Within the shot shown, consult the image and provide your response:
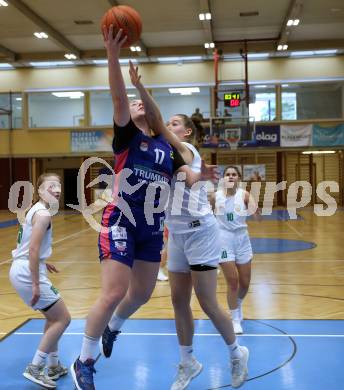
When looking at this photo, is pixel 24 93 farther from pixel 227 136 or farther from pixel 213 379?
pixel 213 379

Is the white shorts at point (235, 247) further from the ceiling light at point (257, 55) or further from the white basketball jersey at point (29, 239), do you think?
the ceiling light at point (257, 55)

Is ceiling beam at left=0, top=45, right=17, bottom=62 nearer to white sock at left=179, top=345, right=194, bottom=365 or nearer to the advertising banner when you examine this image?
the advertising banner

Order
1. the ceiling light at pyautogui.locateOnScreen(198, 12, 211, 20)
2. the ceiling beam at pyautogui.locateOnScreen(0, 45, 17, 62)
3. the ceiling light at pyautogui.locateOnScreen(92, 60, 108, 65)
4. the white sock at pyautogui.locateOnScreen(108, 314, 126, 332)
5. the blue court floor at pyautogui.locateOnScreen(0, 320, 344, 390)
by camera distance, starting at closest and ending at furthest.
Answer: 1. the white sock at pyautogui.locateOnScreen(108, 314, 126, 332)
2. the blue court floor at pyautogui.locateOnScreen(0, 320, 344, 390)
3. the ceiling light at pyautogui.locateOnScreen(198, 12, 211, 20)
4. the ceiling beam at pyautogui.locateOnScreen(0, 45, 17, 62)
5. the ceiling light at pyautogui.locateOnScreen(92, 60, 108, 65)

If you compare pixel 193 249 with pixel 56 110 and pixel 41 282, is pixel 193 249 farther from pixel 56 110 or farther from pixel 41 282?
pixel 56 110

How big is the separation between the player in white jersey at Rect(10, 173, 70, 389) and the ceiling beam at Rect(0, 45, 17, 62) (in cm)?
1907

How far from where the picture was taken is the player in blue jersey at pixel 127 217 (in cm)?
276

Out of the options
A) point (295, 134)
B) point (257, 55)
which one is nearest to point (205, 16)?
point (257, 55)

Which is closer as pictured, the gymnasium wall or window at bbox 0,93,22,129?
the gymnasium wall

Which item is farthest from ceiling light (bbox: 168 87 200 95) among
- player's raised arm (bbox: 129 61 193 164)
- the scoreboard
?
player's raised arm (bbox: 129 61 193 164)

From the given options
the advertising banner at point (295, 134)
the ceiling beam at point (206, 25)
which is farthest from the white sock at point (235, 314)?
the advertising banner at point (295, 134)

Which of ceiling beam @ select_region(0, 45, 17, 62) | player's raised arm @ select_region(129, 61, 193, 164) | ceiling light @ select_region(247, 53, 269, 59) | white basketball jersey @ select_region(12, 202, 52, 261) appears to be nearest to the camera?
player's raised arm @ select_region(129, 61, 193, 164)

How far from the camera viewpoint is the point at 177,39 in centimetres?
2061

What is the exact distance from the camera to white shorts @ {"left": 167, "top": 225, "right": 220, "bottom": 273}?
10.6 feet

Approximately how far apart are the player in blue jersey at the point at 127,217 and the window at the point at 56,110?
2107 centimetres
